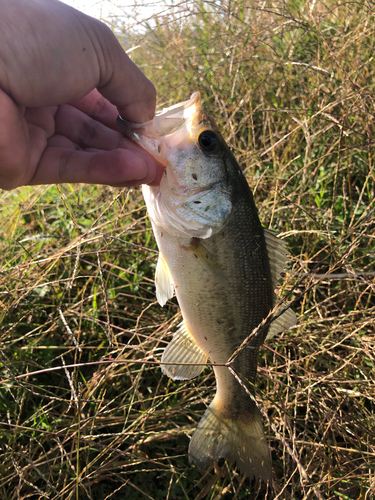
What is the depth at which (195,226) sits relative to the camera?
1.89 meters

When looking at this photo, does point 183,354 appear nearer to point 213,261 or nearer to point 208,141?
point 213,261

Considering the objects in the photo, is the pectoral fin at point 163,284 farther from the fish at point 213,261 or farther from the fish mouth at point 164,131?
the fish mouth at point 164,131

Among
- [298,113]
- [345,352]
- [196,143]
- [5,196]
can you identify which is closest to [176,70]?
[298,113]

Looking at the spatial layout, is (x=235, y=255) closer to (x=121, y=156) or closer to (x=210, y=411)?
(x=121, y=156)

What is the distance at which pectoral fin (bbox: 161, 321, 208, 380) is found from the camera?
213 centimetres

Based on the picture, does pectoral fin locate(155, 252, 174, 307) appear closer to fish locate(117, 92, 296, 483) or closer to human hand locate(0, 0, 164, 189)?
fish locate(117, 92, 296, 483)

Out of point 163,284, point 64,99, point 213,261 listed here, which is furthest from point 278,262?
point 64,99

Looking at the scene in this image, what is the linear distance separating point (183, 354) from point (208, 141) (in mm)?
1254

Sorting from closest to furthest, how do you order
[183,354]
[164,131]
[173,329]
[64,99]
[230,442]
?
1. [64,99]
2. [164,131]
3. [230,442]
4. [183,354]
5. [173,329]

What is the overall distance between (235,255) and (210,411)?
955mm

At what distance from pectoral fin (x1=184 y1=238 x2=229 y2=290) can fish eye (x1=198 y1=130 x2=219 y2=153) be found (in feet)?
1.54

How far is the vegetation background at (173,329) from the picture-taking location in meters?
2.11

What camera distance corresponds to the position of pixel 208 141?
1827mm

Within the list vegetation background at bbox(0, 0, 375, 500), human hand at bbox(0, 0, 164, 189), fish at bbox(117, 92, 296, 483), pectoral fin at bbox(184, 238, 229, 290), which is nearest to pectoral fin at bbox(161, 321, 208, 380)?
fish at bbox(117, 92, 296, 483)
